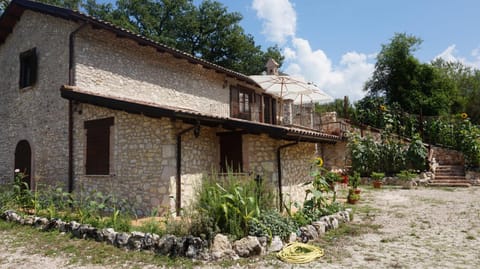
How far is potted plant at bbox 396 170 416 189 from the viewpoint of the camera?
1616 cm

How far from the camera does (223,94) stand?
16172mm

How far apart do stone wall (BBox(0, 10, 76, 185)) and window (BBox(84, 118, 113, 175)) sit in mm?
1174

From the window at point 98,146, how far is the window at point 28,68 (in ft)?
14.0

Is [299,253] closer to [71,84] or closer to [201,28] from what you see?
[71,84]

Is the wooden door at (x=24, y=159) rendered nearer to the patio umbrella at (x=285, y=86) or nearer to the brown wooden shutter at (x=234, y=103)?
the brown wooden shutter at (x=234, y=103)

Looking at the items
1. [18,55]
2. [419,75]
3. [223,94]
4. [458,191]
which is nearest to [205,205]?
[223,94]

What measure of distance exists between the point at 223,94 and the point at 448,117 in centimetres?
1470

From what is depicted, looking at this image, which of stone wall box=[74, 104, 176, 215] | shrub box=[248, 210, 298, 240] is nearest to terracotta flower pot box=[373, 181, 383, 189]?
shrub box=[248, 210, 298, 240]

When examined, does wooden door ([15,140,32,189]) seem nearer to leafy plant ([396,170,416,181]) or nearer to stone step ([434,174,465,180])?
leafy plant ([396,170,416,181])

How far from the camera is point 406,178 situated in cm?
1639

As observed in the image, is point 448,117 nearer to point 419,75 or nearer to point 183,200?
point 419,75

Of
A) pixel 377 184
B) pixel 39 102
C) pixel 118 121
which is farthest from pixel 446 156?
pixel 39 102

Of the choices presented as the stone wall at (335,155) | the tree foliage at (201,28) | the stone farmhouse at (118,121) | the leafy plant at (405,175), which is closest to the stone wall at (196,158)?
the stone farmhouse at (118,121)

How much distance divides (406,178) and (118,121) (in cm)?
1406
